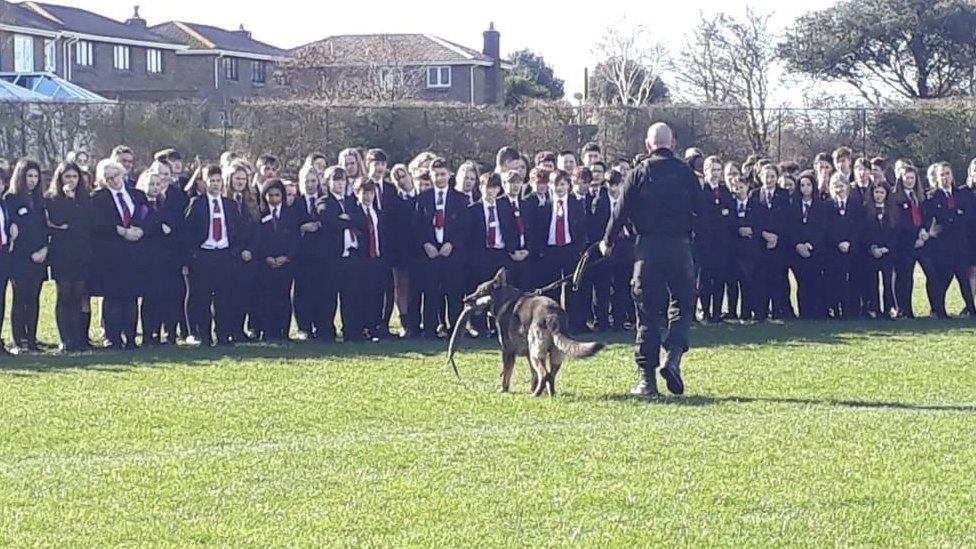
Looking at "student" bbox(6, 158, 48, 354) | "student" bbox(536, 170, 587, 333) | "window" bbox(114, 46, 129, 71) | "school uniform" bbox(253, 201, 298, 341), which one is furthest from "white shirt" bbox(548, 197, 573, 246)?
"window" bbox(114, 46, 129, 71)

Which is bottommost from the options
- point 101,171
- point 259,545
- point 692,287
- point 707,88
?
point 259,545

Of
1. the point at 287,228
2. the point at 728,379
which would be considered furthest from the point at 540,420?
the point at 287,228

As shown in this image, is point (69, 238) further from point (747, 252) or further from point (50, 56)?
point (50, 56)

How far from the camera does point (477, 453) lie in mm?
10133

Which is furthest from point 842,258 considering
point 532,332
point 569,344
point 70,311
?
point 70,311

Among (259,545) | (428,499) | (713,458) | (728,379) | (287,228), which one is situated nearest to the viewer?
(259,545)

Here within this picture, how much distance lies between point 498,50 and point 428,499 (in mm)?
72063

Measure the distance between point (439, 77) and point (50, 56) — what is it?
1974 centimetres

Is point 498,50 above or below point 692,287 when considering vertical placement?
above

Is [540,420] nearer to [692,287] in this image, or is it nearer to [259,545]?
[692,287]

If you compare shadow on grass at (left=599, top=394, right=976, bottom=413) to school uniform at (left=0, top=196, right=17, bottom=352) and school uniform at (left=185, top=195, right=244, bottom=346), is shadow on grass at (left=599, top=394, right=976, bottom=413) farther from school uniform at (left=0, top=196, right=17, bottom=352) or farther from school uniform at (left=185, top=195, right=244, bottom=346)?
school uniform at (left=0, top=196, right=17, bottom=352)

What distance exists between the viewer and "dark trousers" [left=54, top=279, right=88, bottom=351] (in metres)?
16.4

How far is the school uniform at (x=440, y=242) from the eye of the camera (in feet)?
58.1

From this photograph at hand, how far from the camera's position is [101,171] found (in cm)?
1650
